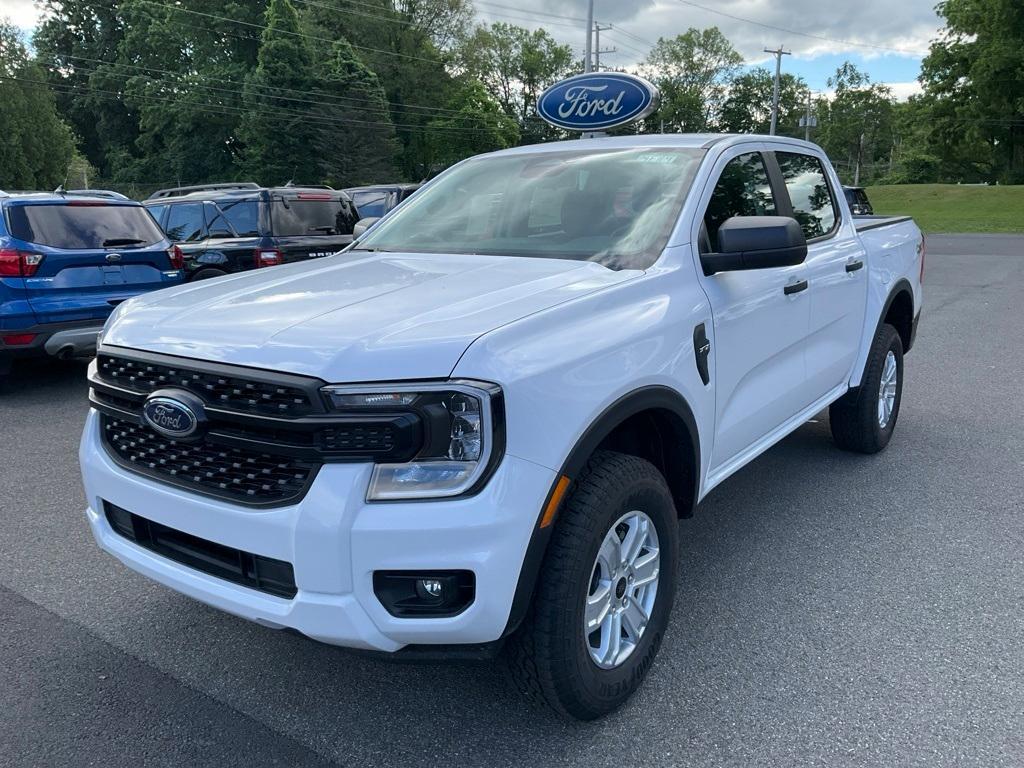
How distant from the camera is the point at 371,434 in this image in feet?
6.81

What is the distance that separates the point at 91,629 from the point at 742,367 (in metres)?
2.79

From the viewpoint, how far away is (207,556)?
7.85 feet

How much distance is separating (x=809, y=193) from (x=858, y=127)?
105 metres

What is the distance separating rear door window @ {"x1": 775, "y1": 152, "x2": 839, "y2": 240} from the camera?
13.7ft

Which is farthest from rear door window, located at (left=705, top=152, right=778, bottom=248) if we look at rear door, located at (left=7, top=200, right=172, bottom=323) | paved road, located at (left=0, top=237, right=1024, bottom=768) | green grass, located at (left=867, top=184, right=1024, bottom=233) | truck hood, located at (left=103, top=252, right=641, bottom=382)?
green grass, located at (left=867, top=184, right=1024, bottom=233)

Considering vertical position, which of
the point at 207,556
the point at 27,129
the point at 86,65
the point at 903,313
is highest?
the point at 86,65

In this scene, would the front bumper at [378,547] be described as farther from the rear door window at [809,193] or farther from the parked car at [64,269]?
the parked car at [64,269]

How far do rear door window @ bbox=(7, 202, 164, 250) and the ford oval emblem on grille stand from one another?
5356mm

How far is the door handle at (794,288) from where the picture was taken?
360cm

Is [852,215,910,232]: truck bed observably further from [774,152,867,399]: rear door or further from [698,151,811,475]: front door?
[698,151,811,475]: front door

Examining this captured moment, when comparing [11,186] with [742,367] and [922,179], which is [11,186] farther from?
[922,179]

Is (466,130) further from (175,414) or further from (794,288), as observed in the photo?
(175,414)

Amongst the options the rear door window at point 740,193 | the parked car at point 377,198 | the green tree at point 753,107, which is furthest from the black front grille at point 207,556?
the green tree at point 753,107

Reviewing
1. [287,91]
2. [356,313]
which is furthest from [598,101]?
[287,91]
